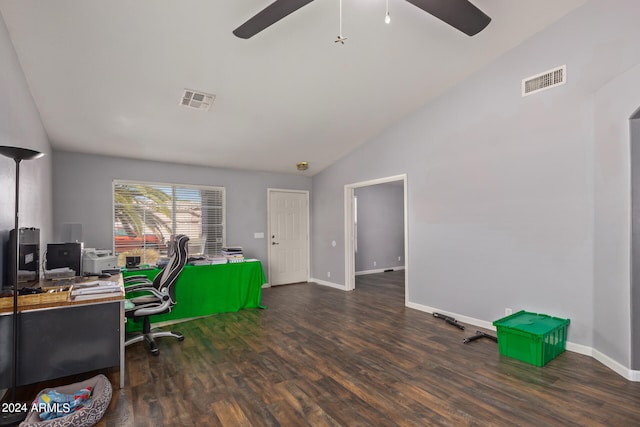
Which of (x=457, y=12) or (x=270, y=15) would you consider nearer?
(x=270, y=15)

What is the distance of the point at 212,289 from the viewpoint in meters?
4.64

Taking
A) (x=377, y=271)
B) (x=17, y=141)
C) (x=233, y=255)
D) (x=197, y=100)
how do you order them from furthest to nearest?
1. (x=377, y=271)
2. (x=233, y=255)
3. (x=197, y=100)
4. (x=17, y=141)

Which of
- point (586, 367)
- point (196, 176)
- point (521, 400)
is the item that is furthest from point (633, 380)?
point (196, 176)

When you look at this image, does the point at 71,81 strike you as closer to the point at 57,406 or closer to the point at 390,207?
the point at 57,406

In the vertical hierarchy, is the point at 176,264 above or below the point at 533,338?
above

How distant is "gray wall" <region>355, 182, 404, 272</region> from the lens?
27.2 ft

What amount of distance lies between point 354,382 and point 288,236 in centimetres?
444

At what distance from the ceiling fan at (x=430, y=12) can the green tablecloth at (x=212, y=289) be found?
333 centimetres

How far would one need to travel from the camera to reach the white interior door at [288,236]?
6.71 metres

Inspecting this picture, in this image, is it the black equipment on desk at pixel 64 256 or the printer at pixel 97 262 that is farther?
the printer at pixel 97 262

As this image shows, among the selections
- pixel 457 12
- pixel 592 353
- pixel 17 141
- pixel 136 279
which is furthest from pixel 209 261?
pixel 592 353

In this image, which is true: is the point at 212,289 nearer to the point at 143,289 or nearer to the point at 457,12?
the point at 143,289

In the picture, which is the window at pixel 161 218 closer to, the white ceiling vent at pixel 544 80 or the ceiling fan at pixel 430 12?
the ceiling fan at pixel 430 12

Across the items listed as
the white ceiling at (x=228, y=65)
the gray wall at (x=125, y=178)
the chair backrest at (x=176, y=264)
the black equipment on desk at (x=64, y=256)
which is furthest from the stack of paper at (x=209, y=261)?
the white ceiling at (x=228, y=65)
